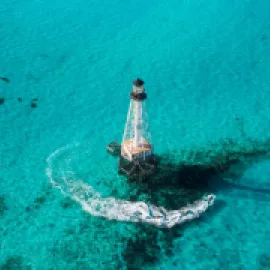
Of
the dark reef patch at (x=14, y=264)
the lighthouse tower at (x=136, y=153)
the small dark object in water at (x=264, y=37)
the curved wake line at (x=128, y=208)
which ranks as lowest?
the dark reef patch at (x=14, y=264)

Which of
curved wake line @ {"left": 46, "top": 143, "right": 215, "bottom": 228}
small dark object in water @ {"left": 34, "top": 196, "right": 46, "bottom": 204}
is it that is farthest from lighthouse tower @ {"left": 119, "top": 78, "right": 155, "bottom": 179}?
small dark object in water @ {"left": 34, "top": 196, "right": 46, "bottom": 204}

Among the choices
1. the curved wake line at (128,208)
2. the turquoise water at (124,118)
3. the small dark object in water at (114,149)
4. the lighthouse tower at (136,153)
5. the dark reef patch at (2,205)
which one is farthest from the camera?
the small dark object in water at (114,149)

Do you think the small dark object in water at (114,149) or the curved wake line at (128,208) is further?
the small dark object in water at (114,149)

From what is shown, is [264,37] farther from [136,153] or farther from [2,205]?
[2,205]

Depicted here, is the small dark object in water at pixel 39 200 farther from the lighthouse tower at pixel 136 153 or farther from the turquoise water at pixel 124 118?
the lighthouse tower at pixel 136 153

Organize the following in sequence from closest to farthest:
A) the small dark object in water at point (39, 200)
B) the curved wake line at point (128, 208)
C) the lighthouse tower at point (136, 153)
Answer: the curved wake line at point (128, 208), the small dark object in water at point (39, 200), the lighthouse tower at point (136, 153)

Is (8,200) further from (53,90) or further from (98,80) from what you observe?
(98,80)

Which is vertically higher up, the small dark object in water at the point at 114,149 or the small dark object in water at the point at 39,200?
the small dark object in water at the point at 114,149

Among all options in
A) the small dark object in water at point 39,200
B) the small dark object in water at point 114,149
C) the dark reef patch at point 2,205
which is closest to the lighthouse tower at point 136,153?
the small dark object in water at point 114,149
